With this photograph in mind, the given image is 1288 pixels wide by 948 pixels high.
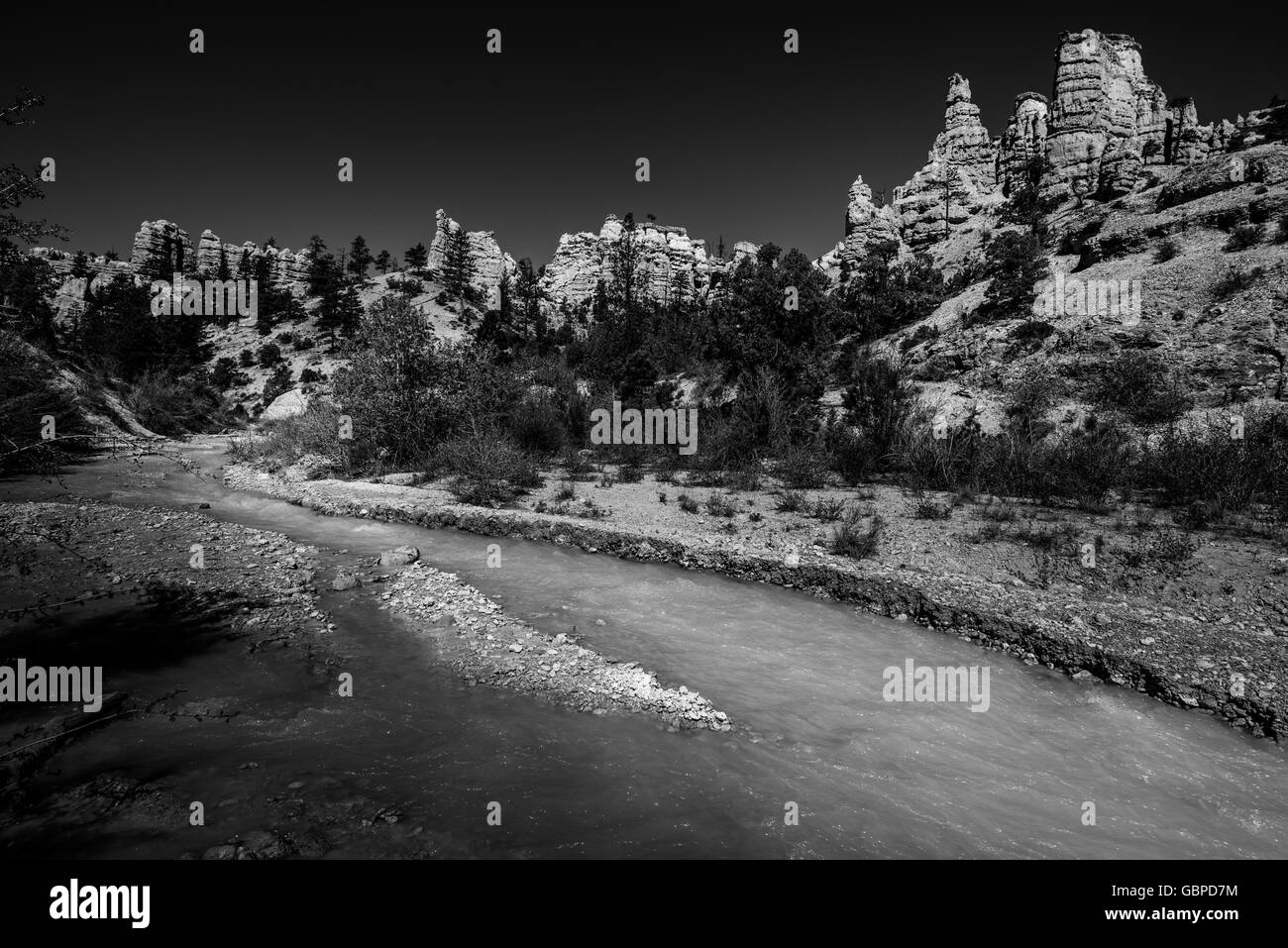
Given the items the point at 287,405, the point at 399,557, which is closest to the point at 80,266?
the point at 287,405

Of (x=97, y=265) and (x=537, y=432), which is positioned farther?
(x=97, y=265)

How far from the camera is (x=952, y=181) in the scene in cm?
6269

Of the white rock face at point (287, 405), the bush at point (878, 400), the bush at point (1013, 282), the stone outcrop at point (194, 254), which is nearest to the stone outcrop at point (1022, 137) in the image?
the bush at point (1013, 282)

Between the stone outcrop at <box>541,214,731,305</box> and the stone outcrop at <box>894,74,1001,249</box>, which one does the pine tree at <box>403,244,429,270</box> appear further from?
the stone outcrop at <box>894,74,1001,249</box>

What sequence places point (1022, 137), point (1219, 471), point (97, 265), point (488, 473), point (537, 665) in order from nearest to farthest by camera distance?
point (537, 665) → point (1219, 471) → point (488, 473) → point (1022, 137) → point (97, 265)

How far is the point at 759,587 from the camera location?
8.22 m

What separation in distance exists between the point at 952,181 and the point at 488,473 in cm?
7605

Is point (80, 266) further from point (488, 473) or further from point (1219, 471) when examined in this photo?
point (1219, 471)

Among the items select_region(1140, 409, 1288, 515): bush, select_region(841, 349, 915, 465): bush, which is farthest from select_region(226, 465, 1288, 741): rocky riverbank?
select_region(841, 349, 915, 465): bush

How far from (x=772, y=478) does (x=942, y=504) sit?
4.77 meters
